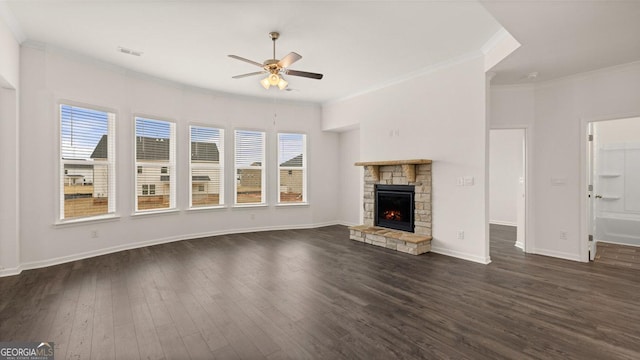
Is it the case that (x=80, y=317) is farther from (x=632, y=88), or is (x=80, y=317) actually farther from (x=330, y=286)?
(x=632, y=88)

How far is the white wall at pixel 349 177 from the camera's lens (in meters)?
6.91

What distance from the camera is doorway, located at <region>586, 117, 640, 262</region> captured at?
532 cm

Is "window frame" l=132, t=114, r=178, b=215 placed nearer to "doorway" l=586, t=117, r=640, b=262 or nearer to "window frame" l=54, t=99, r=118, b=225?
"window frame" l=54, t=99, r=118, b=225

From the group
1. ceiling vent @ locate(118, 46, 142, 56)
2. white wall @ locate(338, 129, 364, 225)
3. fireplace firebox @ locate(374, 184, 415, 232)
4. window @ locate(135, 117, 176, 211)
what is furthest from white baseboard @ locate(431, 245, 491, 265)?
ceiling vent @ locate(118, 46, 142, 56)

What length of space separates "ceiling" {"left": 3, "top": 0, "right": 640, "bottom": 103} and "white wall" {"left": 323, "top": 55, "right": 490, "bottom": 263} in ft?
1.17

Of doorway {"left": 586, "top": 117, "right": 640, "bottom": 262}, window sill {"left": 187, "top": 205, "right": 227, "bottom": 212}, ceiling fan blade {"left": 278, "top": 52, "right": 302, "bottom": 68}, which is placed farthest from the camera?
window sill {"left": 187, "top": 205, "right": 227, "bottom": 212}

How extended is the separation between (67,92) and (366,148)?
511cm

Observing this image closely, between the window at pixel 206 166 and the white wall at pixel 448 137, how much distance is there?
351 cm

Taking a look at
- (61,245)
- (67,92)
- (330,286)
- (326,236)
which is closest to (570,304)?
(330,286)

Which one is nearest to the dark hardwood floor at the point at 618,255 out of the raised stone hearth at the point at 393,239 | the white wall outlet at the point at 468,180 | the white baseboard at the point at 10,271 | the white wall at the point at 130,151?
the white wall outlet at the point at 468,180

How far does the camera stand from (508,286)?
3195 millimetres

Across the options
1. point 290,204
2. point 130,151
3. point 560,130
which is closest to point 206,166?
point 130,151

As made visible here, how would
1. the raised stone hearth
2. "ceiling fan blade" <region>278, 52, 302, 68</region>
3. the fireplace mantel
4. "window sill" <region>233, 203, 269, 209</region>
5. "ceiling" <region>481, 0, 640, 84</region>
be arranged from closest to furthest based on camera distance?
"ceiling" <region>481, 0, 640, 84</region> → "ceiling fan blade" <region>278, 52, 302, 68</region> → the raised stone hearth → the fireplace mantel → "window sill" <region>233, 203, 269, 209</region>

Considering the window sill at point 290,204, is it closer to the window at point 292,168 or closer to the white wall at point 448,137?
the window at point 292,168
